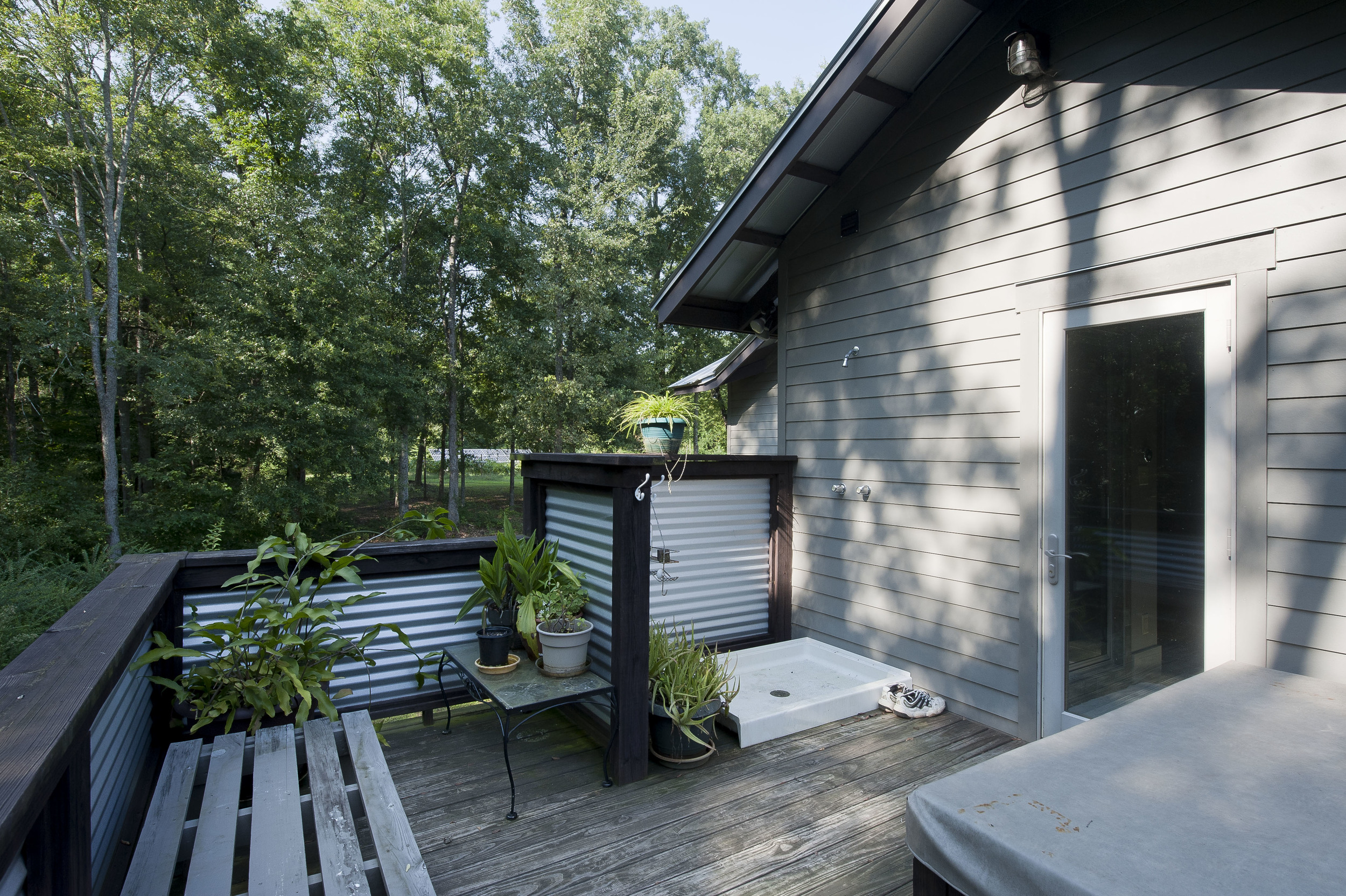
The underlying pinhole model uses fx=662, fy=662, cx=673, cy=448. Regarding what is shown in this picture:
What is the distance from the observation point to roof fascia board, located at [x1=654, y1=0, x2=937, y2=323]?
10.3 feet

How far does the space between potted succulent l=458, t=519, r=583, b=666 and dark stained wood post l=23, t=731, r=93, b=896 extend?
1685 millimetres

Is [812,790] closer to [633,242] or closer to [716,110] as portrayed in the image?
[633,242]

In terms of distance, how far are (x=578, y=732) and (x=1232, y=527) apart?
9.58 ft

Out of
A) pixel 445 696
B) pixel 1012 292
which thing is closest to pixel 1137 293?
pixel 1012 292

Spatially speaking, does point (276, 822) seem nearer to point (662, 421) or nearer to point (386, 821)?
point (386, 821)

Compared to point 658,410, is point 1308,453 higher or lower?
lower

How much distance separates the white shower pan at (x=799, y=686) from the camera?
10.5 feet

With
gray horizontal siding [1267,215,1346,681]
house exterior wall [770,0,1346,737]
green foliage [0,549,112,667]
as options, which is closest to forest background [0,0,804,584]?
green foliage [0,549,112,667]

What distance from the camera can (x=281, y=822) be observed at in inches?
70.5

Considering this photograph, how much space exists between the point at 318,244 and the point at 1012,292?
12161 millimetres

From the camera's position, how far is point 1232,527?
8.18ft

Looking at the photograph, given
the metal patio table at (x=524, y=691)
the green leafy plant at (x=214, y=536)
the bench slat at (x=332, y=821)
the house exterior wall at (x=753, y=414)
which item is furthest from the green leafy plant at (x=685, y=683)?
the green leafy plant at (x=214, y=536)

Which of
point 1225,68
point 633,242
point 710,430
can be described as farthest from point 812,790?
point 710,430

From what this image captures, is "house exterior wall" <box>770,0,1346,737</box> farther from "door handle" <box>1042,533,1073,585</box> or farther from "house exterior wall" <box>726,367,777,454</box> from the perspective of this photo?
"house exterior wall" <box>726,367,777,454</box>
